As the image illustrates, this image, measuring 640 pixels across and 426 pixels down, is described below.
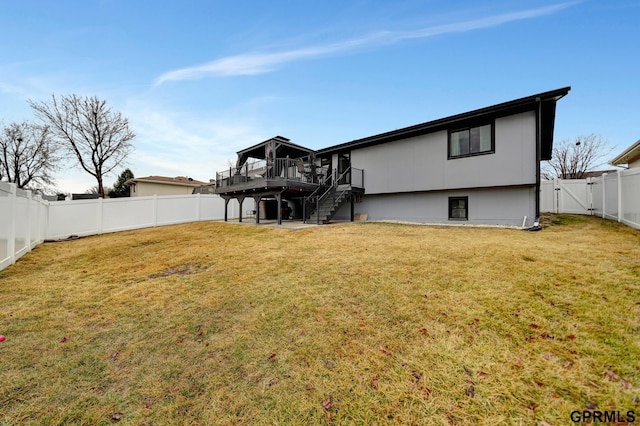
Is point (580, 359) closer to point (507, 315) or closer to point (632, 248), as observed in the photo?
point (507, 315)

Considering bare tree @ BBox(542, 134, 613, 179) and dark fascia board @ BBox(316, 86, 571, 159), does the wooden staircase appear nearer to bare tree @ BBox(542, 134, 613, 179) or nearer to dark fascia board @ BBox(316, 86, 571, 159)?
dark fascia board @ BBox(316, 86, 571, 159)

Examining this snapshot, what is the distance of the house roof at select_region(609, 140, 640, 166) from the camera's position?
11433mm

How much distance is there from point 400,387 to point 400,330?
2.77 feet

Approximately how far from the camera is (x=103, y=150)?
2512 centimetres

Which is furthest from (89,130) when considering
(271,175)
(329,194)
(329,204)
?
(329,204)

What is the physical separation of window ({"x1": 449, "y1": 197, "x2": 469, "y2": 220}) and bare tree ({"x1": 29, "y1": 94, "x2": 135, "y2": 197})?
29.8 m

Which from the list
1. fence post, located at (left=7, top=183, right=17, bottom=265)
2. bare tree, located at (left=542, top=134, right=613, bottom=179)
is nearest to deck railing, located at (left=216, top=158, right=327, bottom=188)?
fence post, located at (left=7, top=183, right=17, bottom=265)

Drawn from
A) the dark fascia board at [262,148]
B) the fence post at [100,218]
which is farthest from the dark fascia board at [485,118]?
the fence post at [100,218]

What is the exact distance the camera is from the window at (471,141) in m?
10.9

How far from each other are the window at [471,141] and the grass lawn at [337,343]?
22.9 feet

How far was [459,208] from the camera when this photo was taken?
12156 mm

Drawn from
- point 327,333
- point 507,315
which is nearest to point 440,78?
point 507,315

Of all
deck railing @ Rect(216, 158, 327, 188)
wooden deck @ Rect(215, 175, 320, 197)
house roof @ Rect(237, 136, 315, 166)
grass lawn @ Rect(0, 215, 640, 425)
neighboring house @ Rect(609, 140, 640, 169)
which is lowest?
grass lawn @ Rect(0, 215, 640, 425)

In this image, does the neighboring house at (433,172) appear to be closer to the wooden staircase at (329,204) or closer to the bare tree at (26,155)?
the wooden staircase at (329,204)
